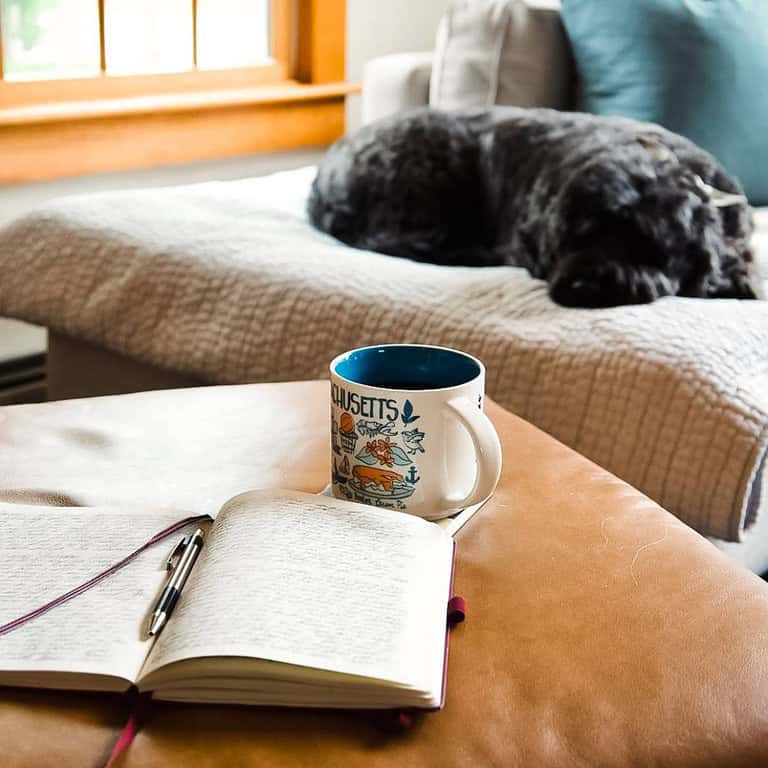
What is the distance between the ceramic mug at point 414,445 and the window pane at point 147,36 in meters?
1.85

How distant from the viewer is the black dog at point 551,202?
145 cm

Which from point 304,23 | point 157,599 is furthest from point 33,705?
point 304,23

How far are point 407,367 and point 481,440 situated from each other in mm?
101

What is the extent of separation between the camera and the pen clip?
0.64m

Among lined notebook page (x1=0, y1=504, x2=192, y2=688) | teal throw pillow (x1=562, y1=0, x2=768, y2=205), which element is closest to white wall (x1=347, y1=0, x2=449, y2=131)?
teal throw pillow (x1=562, y1=0, x2=768, y2=205)

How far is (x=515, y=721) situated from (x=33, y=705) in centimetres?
24

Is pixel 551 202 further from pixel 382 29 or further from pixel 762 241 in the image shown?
Answer: pixel 382 29

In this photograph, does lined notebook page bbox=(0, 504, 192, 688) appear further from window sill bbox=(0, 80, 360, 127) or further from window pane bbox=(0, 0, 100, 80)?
window pane bbox=(0, 0, 100, 80)

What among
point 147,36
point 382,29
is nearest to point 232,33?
point 147,36

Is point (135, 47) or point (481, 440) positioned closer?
point (481, 440)

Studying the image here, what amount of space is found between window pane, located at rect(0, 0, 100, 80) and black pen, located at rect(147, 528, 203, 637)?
1.84 m

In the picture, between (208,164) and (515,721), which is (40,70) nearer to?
(208,164)

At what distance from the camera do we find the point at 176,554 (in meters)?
0.65

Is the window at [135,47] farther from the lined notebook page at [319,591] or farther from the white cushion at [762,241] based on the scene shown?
the lined notebook page at [319,591]
